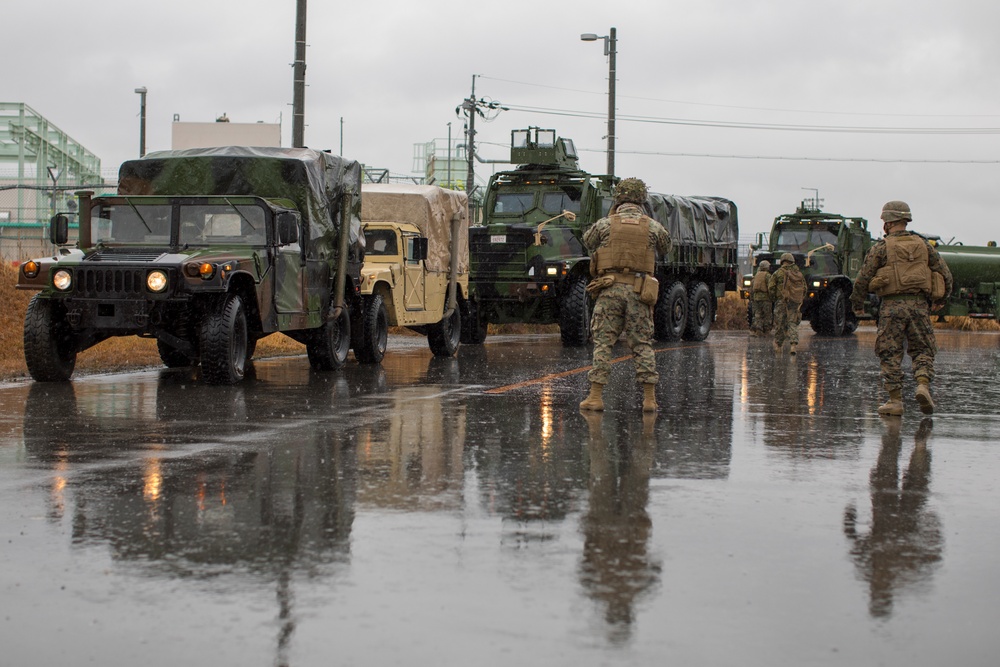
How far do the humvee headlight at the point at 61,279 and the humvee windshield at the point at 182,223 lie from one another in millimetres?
1179

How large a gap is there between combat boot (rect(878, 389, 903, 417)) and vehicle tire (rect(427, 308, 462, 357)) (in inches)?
374

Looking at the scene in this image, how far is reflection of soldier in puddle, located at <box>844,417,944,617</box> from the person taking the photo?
17.8 ft

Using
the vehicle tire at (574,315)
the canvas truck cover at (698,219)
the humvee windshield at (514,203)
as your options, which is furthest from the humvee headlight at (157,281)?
the canvas truck cover at (698,219)

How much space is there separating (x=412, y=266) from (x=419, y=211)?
165 centimetres

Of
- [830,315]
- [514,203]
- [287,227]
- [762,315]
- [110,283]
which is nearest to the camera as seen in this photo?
[110,283]

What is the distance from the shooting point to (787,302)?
23250 millimetres

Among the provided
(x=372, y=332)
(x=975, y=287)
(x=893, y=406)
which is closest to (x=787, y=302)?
(x=372, y=332)

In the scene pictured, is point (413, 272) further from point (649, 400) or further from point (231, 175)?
point (649, 400)

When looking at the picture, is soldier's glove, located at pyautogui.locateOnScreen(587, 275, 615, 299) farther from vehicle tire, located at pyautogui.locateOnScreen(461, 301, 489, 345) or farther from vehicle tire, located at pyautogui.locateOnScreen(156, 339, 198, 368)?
vehicle tire, located at pyautogui.locateOnScreen(461, 301, 489, 345)

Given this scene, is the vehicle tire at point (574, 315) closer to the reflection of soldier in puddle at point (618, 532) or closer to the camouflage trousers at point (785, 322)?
the camouflage trousers at point (785, 322)

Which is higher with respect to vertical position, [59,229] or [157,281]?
[59,229]

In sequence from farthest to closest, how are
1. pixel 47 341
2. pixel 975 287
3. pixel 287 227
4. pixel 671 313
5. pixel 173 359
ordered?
pixel 975 287, pixel 671 313, pixel 173 359, pixel 287 227, pixel 47 341

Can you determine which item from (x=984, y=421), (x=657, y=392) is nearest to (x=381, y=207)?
(x=657, y=392)

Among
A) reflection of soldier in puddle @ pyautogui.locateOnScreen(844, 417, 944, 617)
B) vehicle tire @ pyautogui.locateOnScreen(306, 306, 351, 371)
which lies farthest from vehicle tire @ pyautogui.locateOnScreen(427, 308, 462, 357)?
reflection of soldier in puddle @ pyautogui.locateOnScreen(844, 417, 944, 617)
